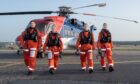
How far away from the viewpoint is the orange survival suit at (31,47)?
1465 cm

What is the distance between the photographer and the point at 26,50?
14.7 meters

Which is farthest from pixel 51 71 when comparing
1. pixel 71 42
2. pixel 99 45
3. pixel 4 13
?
pixel 71 42

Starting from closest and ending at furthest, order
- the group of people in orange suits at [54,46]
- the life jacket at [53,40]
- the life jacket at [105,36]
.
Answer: the group of people in orange suits at [54,46] < the life jacket at [53,40] < the life jacket at [105,36]

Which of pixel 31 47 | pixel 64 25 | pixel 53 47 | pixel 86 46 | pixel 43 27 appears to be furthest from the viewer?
pixel 64 25

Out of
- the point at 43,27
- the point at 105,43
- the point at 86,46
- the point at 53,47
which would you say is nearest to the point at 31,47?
the point at 53,47

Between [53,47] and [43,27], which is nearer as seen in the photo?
[53,47]

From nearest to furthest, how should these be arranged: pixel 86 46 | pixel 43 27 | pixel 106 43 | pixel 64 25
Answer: pixel 86 46, pixel 106 43, pixel 43 27, pixel 64 25

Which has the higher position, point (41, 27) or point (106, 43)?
point (41, 27)

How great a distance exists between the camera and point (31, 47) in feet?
48.4

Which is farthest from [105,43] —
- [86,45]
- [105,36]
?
[86,45]

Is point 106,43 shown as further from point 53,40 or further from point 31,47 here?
point 31,47

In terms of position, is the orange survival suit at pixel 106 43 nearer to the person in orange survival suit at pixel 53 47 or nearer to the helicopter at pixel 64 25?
the person in orange survival suit at pixel 53 47

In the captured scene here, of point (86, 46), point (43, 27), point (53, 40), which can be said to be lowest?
point (86, 46)

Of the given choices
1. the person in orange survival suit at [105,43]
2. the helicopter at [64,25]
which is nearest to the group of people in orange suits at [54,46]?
the person in orange survival suit at [105,43]
